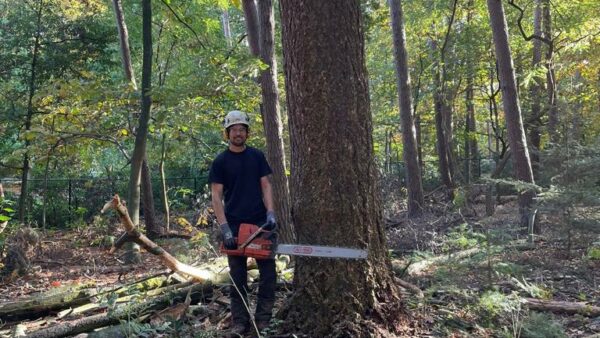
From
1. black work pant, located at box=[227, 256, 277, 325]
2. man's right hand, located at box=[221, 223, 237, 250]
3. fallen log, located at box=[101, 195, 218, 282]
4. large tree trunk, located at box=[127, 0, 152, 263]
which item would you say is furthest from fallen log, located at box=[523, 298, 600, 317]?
large tree trunk, located at box=[127, 0, 152, 263]

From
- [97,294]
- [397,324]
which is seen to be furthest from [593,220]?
[97,294]

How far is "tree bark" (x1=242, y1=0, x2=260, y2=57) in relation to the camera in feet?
30.8

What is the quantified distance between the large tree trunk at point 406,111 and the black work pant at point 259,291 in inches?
379

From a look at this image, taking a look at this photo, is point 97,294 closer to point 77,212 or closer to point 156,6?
point 156,6

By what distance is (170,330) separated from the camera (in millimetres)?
4641

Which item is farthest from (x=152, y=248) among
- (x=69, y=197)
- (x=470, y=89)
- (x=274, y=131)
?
(x=470, y=89)

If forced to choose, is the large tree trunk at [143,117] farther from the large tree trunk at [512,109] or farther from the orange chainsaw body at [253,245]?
the large tree trunk at [512,109]

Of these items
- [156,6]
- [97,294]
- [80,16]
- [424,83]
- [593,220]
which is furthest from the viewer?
[424,83]

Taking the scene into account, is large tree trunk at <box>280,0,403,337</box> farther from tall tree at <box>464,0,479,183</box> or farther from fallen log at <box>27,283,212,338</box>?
tall tree at <box>464,0,479,183</box>

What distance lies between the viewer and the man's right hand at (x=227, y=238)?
14.5ft

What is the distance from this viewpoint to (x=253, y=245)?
4480 mm

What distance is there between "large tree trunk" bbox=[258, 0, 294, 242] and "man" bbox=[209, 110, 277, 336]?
139 inches

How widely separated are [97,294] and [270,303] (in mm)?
1965

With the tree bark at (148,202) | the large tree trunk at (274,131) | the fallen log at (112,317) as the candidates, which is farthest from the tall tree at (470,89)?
the fallen log at (112,317)
